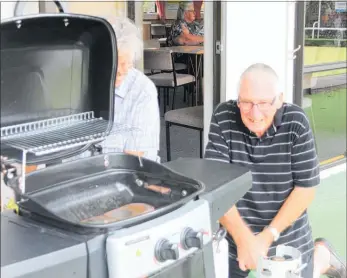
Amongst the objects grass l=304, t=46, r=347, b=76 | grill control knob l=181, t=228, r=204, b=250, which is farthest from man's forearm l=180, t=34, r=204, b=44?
grill control knob l=181, t=228, r=204, b=250

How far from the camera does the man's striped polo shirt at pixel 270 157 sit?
1.91 m

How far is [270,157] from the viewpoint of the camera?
1.93 m

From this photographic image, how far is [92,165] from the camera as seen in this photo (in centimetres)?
143

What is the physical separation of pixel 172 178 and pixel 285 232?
2.45 feet

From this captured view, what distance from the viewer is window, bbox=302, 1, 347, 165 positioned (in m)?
4.09

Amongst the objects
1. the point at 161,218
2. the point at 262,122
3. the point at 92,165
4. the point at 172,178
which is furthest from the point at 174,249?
the point at 262,122


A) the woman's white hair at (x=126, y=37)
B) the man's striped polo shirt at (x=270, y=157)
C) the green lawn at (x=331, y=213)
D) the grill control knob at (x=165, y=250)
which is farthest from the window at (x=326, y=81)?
the grill control knob at (x=165, y=250)

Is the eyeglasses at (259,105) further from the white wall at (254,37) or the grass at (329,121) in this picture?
the grass at (329,121)

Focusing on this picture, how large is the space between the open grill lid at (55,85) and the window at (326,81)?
9.49ft

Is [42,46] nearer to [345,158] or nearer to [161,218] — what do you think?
[161,218]

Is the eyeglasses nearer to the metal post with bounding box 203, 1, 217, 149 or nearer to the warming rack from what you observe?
the warming rack

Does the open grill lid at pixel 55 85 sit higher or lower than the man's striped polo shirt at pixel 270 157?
higher

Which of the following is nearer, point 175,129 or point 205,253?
point 205,253

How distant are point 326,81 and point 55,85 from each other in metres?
3.45
